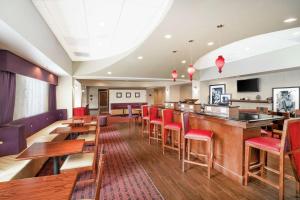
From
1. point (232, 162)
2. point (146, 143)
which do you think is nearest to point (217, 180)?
point (232, 162)

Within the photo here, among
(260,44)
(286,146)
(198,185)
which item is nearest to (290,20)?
(260,44)

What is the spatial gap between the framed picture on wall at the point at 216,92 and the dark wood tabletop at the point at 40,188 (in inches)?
351

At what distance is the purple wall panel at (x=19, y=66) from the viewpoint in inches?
117

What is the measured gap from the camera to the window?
12.7 feet

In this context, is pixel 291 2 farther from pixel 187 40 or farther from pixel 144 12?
pixel 144 12

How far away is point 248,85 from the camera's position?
24.2 feet

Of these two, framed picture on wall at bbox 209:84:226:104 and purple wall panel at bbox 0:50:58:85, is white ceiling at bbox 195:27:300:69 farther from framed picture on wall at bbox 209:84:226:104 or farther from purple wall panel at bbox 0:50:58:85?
purple wall panel at bbox 0:50:58:85

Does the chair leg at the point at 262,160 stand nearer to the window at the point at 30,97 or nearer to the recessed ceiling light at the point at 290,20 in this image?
the recessed ceiling light at the point at 290,20

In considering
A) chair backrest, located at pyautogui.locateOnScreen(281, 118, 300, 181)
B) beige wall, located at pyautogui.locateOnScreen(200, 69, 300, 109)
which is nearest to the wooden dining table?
chair backrest, located at pyautogui.locateOnScreen(281, 118, 300, 181)

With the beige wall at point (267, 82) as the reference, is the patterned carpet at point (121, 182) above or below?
below

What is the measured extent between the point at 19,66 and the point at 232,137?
15.2 ft

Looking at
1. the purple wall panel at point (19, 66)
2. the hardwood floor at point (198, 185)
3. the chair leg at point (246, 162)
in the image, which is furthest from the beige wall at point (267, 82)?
the purple wall panel at point (19, 66)

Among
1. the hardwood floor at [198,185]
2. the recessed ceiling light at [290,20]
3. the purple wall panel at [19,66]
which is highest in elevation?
the recessed ceiling light at [290,20]

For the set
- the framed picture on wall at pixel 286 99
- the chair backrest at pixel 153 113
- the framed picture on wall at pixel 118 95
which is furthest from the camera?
the framed picture on wall at pixel 118 95
